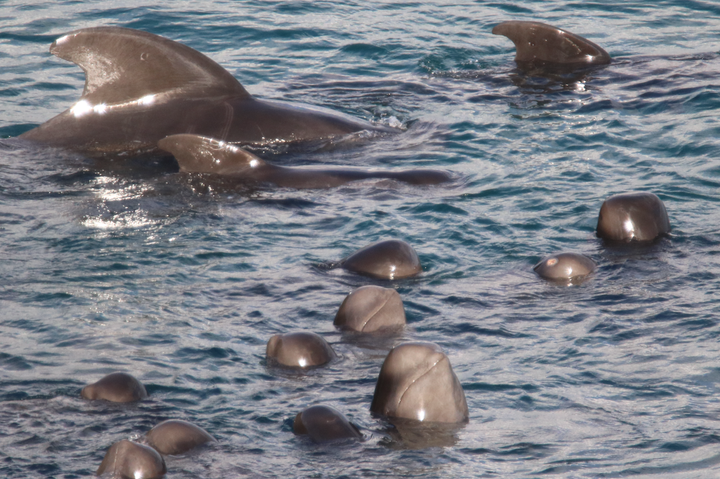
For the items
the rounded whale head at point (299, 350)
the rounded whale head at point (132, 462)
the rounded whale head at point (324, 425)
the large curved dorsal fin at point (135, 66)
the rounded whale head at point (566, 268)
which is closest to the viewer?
the rounded whale head at point (132, 462)

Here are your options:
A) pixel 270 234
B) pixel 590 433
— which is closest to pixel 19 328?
pixel 270 234

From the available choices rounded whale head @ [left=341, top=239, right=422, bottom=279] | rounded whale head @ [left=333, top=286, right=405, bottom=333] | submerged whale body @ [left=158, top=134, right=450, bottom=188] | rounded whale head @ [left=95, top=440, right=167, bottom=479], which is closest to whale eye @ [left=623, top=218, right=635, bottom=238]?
rounded whale head @ [left=341, top=239, right=422, bottom=279]

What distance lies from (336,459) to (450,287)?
8.28ft

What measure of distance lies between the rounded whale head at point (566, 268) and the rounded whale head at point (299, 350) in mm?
2000

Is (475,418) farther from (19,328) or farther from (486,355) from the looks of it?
(19,328)

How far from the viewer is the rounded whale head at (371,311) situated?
18.3ft

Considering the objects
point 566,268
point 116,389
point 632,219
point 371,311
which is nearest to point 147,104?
point 371,311

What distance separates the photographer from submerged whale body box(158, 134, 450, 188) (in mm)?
8469

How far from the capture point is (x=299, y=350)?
5.06 metres

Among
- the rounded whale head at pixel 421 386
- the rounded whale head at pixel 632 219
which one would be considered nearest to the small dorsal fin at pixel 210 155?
the rounded whale head at pixel 632 219

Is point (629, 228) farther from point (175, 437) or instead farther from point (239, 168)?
point (175, 437)

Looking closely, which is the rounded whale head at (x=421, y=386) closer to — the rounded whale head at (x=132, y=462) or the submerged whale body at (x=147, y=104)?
the rounded whale head at (x=132, y=462)

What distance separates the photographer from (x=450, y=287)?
20.9 feet

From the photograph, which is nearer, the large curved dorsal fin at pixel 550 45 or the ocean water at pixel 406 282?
the ocean water at pixel 406 282
